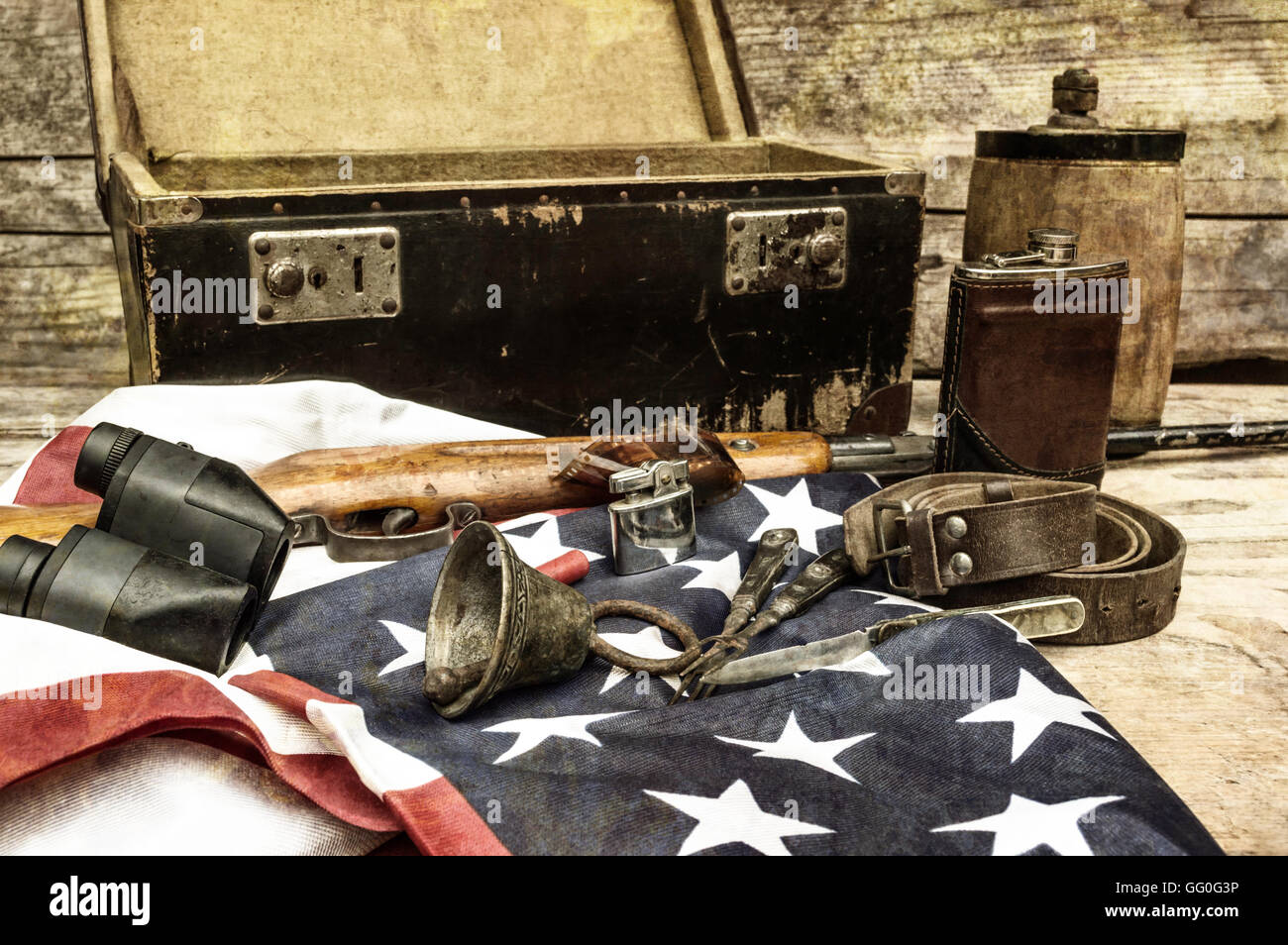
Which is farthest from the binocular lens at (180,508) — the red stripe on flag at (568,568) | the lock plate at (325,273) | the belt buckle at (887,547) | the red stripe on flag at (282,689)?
the belt buckle at (887,547)

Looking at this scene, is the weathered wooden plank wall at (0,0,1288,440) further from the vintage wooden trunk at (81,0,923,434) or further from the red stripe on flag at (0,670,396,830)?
the red stripe on flag at (0,670,396,830)

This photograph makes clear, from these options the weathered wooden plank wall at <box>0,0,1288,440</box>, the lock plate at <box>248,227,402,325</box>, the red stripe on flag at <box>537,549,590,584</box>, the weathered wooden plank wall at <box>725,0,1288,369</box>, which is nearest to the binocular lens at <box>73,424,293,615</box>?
the red stripe on flag at <box>537,549,590,584</box>

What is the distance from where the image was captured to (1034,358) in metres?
1.53

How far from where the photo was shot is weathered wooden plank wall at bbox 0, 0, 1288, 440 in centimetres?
258

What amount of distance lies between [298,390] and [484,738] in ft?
2.65

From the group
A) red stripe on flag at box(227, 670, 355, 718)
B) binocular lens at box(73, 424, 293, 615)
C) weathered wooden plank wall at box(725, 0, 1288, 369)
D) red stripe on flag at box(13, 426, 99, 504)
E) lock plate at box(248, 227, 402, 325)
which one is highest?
weathered wooden plank wall at box(725, 0, 1288, 369)

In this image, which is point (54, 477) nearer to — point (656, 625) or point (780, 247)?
point (656, 625)

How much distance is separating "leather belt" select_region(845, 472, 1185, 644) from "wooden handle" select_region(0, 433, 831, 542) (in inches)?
15.0

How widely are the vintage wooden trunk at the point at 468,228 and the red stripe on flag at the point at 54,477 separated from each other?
162 mm

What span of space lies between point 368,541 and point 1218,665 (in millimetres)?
1046

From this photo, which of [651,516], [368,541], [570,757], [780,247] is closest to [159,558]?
[368,541]

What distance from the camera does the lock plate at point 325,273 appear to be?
164 cm

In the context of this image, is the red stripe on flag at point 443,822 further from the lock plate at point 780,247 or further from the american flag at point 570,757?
the lock plate at point 780,247

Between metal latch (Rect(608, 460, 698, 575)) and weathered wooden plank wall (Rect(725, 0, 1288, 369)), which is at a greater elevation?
weathered wooden plank wall (Rect(725, 0, 1288, 369))
